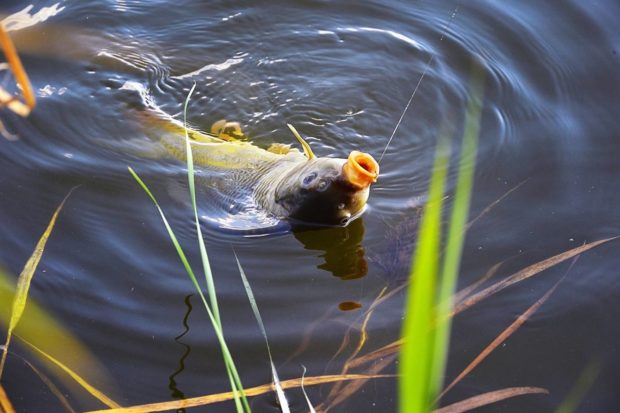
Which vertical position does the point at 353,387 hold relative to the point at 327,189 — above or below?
below

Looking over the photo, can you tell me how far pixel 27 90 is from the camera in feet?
6.75

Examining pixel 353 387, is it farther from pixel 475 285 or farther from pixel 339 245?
pixel 339 245

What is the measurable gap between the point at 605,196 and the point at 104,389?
2648 millimetres

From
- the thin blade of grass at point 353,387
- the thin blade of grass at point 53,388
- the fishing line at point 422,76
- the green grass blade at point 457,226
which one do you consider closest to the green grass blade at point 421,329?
the green grass blade at point 457,226

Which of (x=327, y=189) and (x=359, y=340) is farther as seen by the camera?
(x=327, y=189)

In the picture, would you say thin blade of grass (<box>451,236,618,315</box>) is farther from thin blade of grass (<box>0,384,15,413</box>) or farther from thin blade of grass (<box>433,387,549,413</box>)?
thin blade of grass (<box>0,384,15,413</box>)

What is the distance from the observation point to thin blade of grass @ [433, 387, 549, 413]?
3.12 metres

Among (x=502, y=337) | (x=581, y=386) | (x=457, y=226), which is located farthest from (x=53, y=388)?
(x=457, y=226)

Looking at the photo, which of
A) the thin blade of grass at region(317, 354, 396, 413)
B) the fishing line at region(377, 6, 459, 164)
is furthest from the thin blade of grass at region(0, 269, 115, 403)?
the fishing line at region(377, 6, 459, 164)

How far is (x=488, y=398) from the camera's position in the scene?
3180 mm

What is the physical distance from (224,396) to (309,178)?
43.0 inches

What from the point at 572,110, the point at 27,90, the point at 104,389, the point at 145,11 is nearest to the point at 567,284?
the point at 572,110

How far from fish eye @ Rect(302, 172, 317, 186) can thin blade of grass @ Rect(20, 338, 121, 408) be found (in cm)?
129

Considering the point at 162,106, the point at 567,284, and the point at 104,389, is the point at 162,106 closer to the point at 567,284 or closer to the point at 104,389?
the point at 104,389
